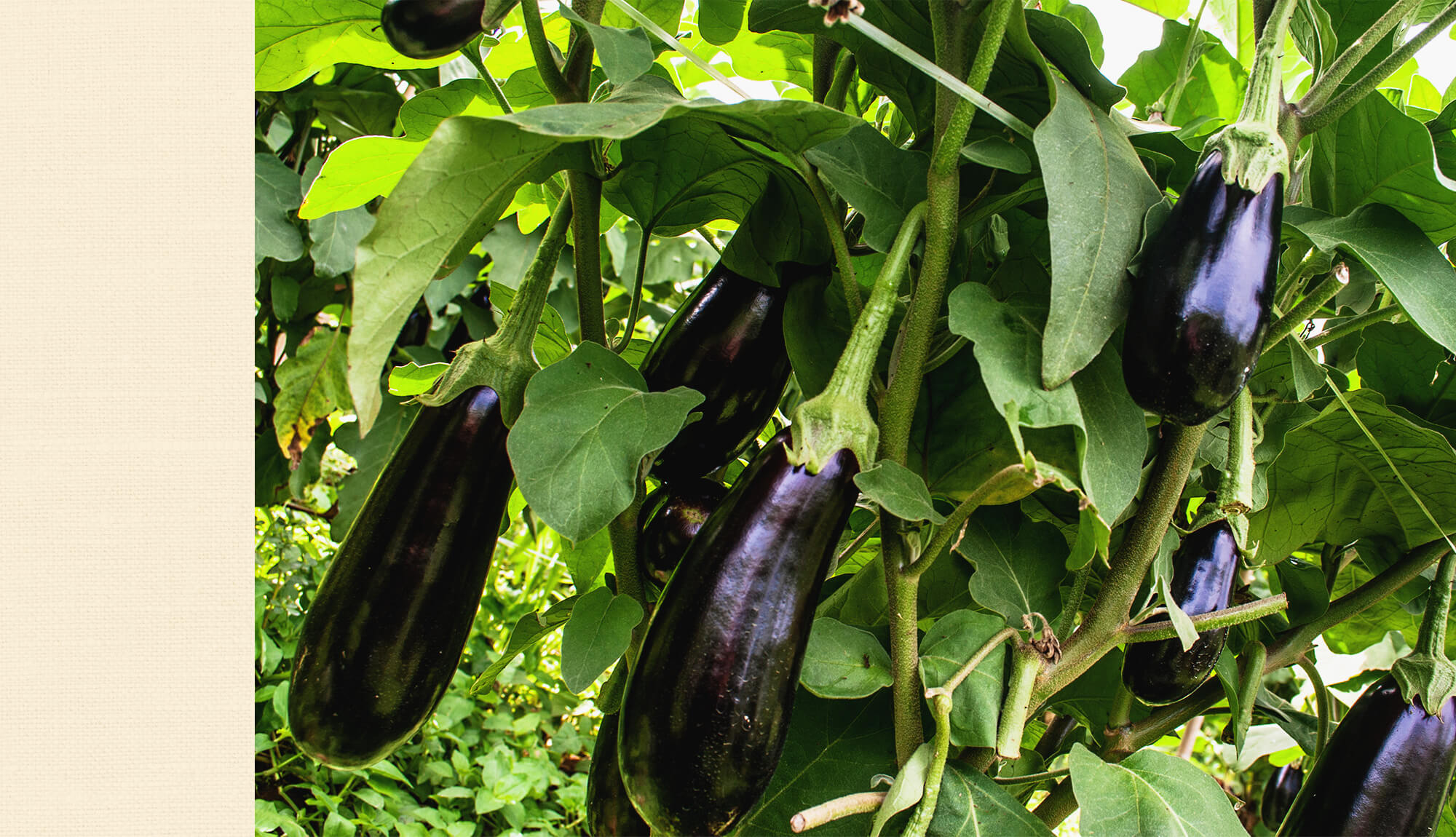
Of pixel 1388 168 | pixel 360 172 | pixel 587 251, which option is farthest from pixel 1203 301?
pixel 360 172

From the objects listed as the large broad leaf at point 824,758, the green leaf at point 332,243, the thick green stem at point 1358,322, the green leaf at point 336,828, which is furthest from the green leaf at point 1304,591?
the green leaf at point 336,828

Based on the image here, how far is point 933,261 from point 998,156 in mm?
43

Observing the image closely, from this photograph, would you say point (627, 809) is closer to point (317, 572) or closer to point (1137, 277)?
point (1137, 277)

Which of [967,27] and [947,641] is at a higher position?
[967,27]

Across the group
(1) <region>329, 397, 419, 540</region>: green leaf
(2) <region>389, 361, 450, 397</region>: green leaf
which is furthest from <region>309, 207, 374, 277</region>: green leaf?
(2) <region>389, 361, 450, 397</region>: green leaf

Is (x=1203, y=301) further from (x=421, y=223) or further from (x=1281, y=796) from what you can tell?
(x=1281, y=796)

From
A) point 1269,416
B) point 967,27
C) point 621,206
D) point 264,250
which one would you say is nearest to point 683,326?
point 621,206

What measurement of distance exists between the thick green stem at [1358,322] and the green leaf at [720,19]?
0.33m

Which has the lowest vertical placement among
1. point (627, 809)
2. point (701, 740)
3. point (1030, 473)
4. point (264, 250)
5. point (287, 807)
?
point (287, 807)

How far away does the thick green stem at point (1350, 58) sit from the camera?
0.36 metres

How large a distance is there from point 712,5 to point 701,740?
15.1 inches

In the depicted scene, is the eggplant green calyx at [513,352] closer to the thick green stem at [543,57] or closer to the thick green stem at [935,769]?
the thick green stem at [543,57]

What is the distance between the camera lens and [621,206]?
0.50 metres

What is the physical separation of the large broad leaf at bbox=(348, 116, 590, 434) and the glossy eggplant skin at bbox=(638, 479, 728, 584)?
7.1 inches
